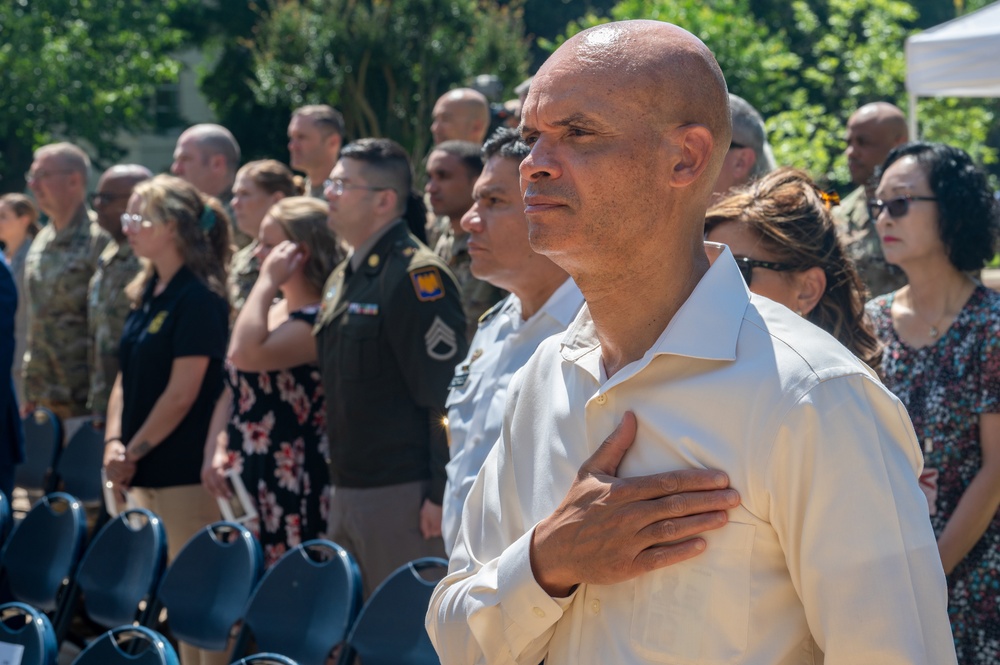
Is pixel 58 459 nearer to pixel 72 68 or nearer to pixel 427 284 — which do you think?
pixel 427 284

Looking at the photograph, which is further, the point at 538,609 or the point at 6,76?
the point at 6,76

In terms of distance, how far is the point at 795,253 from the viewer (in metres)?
2.29

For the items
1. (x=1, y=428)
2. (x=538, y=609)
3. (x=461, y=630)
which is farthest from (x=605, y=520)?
(x=1, y=428)

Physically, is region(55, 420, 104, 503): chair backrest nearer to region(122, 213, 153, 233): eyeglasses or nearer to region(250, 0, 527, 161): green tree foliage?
region(122, 213, 153, 233): eyeglasses

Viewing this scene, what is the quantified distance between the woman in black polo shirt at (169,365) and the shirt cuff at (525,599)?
3.29 m

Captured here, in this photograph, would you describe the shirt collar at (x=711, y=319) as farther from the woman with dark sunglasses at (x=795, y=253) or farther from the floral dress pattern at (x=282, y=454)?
the floral dress pattern at (x=282, y=454)

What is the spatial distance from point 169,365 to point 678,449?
3.60 metres

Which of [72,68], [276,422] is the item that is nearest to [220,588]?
[276,422]

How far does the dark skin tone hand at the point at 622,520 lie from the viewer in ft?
3.93

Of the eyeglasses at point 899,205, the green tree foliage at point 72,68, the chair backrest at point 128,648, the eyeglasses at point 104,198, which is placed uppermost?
the eyeglasses at point 899,205

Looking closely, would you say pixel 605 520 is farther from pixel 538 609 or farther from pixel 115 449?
pixel 115 449

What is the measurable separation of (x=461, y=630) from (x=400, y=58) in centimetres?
1804

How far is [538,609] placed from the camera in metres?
1.36

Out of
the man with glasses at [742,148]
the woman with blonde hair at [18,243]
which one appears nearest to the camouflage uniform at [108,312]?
the woman with blonde hair at [18,243]
